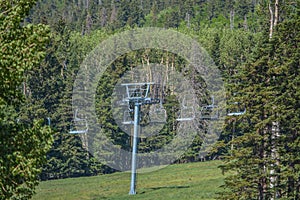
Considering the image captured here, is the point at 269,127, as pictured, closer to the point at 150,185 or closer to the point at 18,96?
the point at 18,96

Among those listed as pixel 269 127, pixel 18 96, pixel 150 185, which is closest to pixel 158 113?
pixel 150 185

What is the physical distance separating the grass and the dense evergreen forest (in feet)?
9.67

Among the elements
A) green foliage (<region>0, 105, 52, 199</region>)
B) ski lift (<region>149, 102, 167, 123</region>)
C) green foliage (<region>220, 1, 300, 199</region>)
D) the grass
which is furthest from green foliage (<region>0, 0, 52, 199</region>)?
the grass

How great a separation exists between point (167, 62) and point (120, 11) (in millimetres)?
71696

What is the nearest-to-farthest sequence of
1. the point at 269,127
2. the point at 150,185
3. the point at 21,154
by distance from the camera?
1. the point at 21,154
2. the point at 269,127
3. the point at 150,185

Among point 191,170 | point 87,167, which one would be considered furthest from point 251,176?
point 87,167

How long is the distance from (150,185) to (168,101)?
18159mm

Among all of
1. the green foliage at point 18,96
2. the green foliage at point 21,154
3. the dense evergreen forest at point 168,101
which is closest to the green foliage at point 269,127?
the dense evergreen forest at point 168,101

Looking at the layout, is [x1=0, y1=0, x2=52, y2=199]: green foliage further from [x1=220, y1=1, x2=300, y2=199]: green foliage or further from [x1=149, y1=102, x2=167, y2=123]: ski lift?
[x1=149, y1=102, x2=167, y2=123]: ski lift

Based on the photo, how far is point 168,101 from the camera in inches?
3000

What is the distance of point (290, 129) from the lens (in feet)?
103

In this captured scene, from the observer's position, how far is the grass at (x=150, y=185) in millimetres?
51734

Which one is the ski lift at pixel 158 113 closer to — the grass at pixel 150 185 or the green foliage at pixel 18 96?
the grass at pixel 150 185

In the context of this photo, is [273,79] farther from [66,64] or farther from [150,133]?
[66,64]
